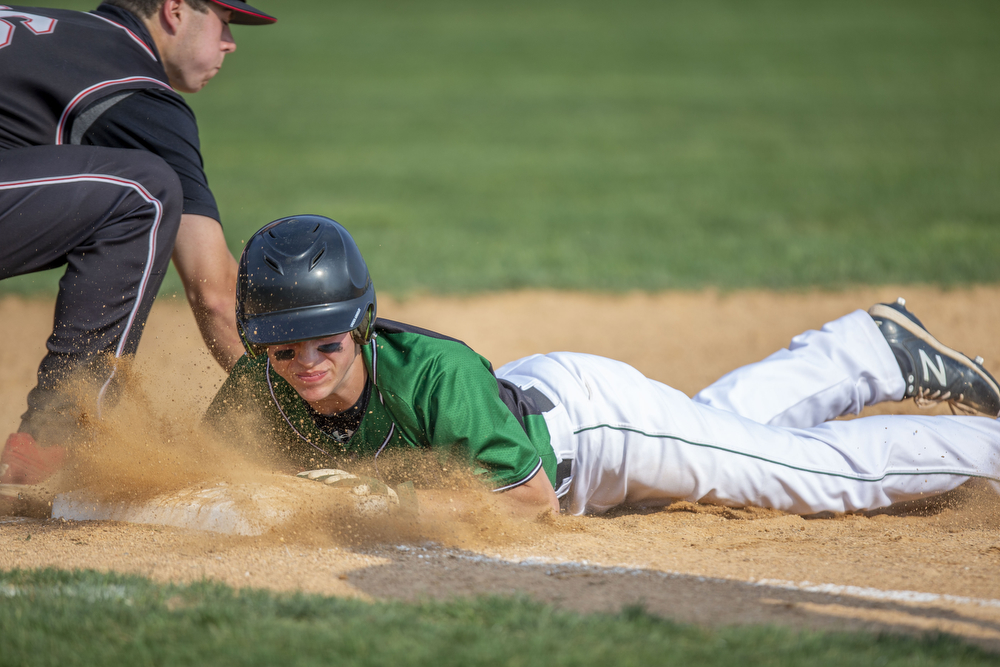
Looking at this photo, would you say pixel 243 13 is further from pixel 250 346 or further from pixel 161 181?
pixel 250 346

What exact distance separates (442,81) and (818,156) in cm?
1008

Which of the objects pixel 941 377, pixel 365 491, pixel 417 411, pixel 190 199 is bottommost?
pixel 365 491

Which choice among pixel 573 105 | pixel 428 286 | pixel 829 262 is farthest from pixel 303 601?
pixel 573 105

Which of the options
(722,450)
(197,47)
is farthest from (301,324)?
(197,47)

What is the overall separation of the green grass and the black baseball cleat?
188cm

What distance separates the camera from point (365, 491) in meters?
2.92

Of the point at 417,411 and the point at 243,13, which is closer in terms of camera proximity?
the point at 417,411

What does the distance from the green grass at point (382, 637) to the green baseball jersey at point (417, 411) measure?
Result: 1.83 feet

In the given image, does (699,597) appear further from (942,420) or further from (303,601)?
(942,420)

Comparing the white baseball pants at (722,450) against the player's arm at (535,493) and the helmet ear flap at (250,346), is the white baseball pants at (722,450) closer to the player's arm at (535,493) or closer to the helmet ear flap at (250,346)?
the player's arm at (535,493)

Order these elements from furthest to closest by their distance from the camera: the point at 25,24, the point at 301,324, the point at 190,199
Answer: the point at 190,199 < the point at 25,24 < the point at 301,324

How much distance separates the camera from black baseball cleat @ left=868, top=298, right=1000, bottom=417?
152 inches

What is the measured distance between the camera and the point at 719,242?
8.25 m

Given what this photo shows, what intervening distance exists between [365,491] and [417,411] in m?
0.30
